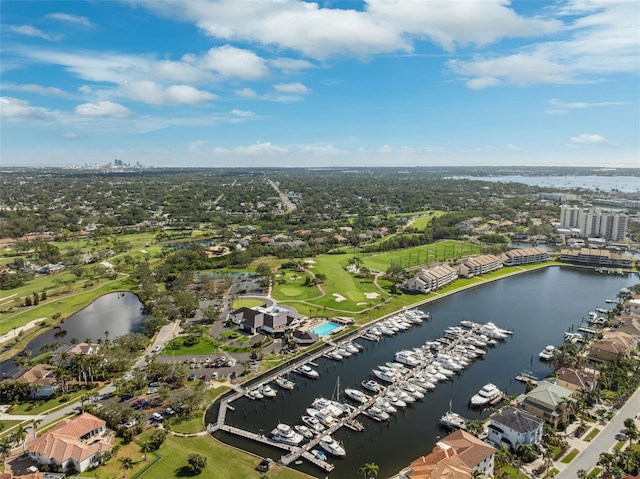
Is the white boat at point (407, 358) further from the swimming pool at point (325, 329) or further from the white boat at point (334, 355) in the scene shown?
the swimming pool at point (325, 329)

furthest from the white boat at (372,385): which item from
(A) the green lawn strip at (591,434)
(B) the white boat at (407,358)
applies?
(A) the green lawn strip at (591,434)

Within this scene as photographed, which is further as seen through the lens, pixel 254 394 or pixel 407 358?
pixel 407 358

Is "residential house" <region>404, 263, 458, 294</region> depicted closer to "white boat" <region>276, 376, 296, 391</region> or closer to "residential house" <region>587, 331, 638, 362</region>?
"residential house" <region>587, 331, 638, 362</region>

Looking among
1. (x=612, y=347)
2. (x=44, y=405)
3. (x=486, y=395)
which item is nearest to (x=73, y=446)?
(x=44, y=405)

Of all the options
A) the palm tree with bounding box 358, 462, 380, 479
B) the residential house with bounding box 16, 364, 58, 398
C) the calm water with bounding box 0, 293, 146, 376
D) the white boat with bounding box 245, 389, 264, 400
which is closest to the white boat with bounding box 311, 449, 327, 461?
the palm tree with bounding box 358, 462, 380, 479

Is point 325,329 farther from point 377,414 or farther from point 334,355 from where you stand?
point 377,414
